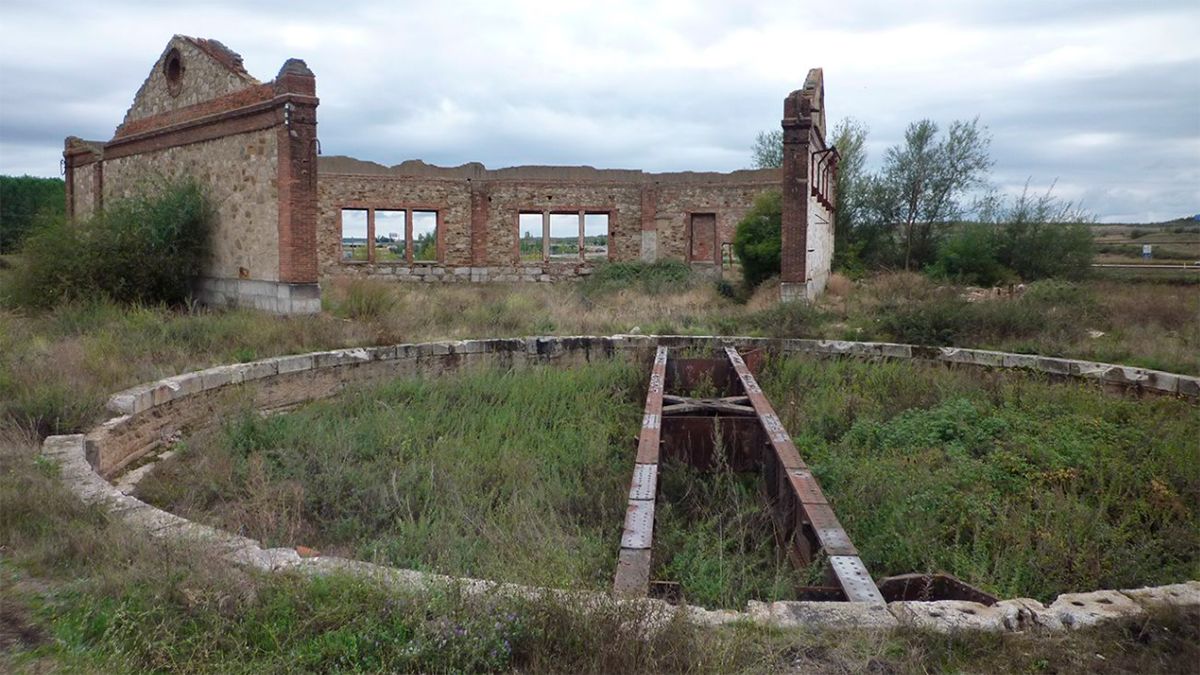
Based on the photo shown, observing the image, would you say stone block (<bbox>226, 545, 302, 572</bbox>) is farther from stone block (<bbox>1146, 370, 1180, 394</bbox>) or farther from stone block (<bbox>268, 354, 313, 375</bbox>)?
stone block (<bbox>1146, 370, 1180, 394</bbox>)

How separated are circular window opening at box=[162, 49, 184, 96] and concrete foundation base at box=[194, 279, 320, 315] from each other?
381cm

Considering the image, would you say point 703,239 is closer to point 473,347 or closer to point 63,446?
point 473,347

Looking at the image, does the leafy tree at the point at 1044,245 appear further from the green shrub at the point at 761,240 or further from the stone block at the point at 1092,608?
the stone block at the point at 1092,608

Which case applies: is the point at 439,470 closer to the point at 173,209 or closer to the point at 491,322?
the point at 491,322

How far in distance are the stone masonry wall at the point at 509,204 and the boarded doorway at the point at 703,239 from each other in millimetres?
527

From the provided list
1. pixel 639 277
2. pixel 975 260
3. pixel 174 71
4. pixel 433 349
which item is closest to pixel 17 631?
pixel 433 349

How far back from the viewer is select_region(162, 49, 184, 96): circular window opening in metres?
15.5

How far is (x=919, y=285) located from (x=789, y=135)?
13.4ft

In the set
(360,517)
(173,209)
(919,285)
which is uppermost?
(173,209)

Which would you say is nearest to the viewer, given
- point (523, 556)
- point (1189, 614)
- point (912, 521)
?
point (1189, 614)

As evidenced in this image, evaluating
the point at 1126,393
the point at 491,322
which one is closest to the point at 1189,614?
the point at 1126,393

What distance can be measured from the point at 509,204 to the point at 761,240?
29.3 feet

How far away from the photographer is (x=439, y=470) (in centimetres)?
617

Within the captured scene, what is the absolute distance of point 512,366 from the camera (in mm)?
10891
